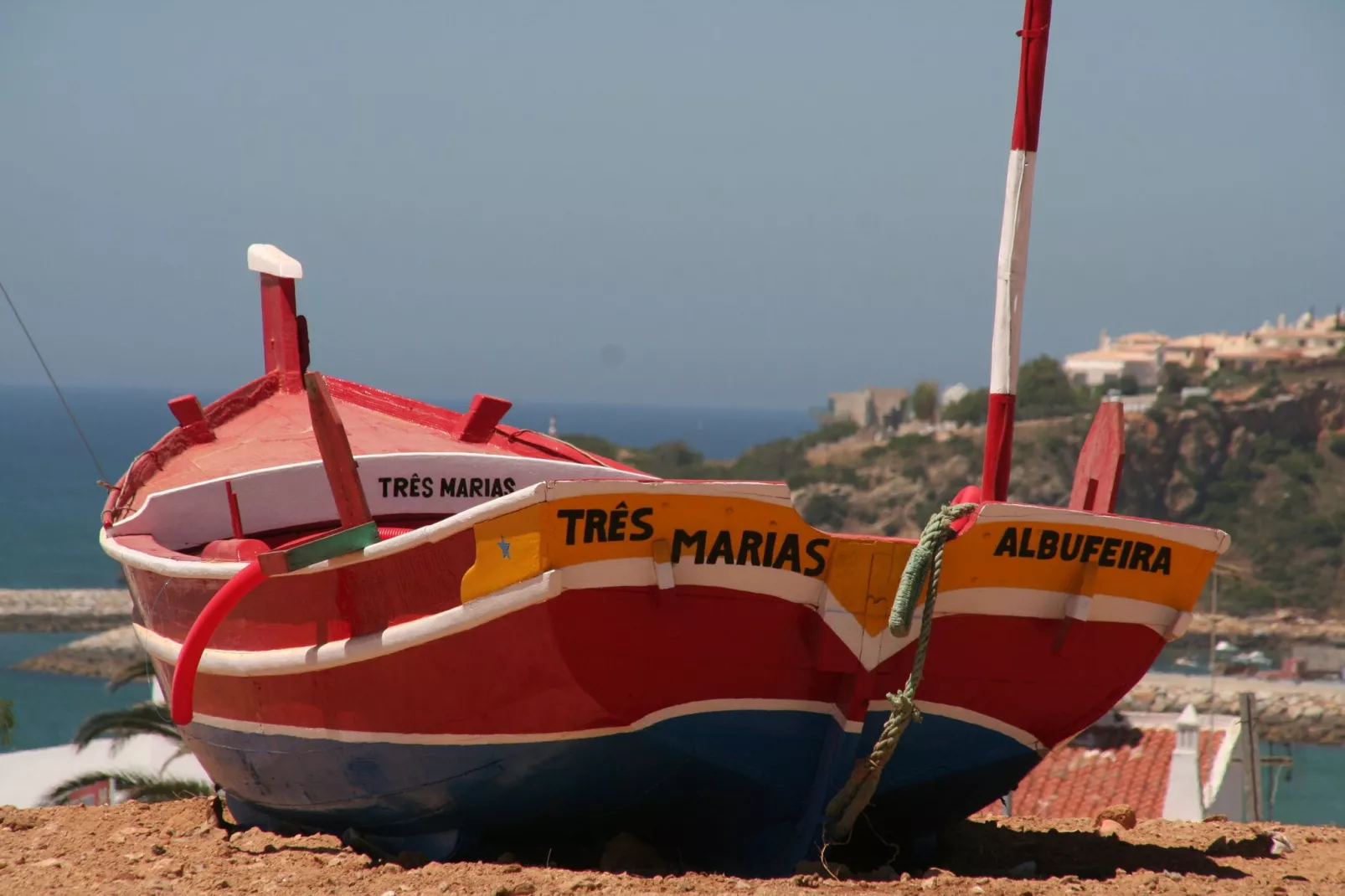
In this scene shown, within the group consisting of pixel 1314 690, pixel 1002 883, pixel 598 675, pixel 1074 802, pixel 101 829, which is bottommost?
pixel 1314 690

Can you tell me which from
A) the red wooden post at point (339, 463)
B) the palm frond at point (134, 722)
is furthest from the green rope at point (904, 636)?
the palm frond at point (134, 722)

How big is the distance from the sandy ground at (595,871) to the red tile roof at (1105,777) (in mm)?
9867

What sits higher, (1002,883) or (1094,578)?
(1094,578)

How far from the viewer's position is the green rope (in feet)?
19.5

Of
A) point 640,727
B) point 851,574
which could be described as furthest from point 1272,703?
point 640,727

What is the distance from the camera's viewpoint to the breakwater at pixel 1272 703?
199 ft

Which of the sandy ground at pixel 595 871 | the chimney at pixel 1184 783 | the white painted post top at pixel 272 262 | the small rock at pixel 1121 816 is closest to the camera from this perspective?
the sandy ground at pixel 595 871

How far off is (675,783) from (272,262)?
5.95 meters

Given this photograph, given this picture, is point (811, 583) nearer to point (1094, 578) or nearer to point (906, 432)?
point (1094, 578)

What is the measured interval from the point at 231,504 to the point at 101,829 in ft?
7.34

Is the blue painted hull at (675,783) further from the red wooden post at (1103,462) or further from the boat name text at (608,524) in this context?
the red wooden post at (1103,462)

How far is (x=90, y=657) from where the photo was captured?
6950 centimetres

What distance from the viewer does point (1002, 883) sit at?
18.6 feet

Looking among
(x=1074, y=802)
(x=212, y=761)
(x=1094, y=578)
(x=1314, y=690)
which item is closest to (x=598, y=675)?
(x=1094, y=578)
